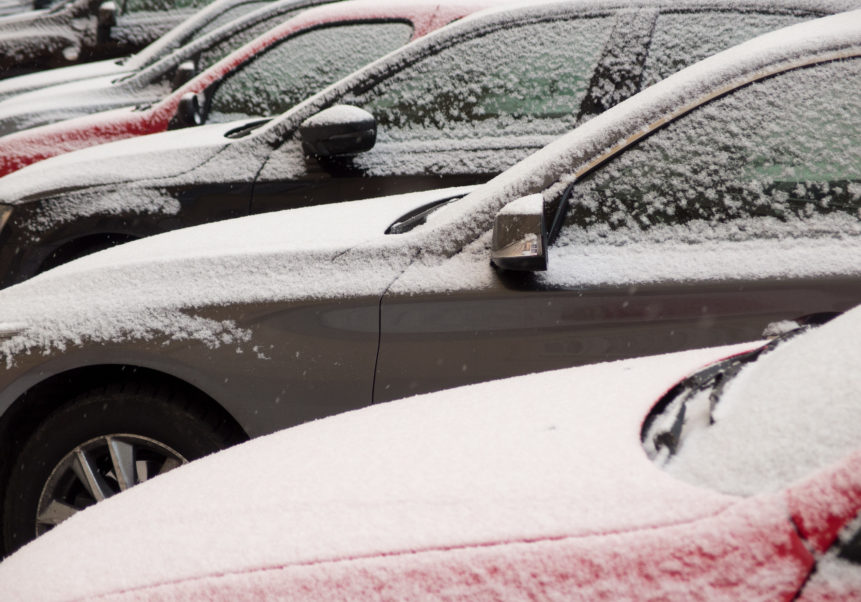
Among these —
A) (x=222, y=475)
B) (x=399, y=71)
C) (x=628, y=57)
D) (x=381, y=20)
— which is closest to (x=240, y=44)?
(x=381, y=20)

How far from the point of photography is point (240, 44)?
18.9ft

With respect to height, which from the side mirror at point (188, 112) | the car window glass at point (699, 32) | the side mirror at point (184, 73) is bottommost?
the side mirror at point (188, 112)

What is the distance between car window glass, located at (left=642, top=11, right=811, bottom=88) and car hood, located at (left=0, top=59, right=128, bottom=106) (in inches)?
191

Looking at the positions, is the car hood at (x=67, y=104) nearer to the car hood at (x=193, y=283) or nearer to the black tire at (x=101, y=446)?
the car hood at (x=193, y=283)

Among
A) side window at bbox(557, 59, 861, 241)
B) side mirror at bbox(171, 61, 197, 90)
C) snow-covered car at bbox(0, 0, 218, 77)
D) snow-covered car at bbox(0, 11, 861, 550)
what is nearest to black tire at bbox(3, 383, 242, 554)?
snow-covered car at bbox(0, 11, 861, 550)

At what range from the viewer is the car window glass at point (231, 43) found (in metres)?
5.72

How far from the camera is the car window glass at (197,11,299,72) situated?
572 cm

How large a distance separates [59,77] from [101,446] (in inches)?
236

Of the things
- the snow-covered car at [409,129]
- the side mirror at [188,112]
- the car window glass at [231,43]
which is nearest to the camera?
the snow-covered car at [409,129]

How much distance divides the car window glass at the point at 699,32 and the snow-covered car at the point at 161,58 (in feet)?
10.2

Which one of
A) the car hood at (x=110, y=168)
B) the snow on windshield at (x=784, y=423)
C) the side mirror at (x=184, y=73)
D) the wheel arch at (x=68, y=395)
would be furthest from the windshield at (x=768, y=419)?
the side mirror at (x=184, y=73)

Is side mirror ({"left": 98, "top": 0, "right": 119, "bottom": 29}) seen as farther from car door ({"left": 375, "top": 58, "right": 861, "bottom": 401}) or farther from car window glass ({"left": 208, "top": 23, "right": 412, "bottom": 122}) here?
car door ({"left": 375, "top": 58, "right": 861, "bottom": 401})

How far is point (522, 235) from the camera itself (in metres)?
2.06

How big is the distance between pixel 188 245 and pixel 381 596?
1.83m
